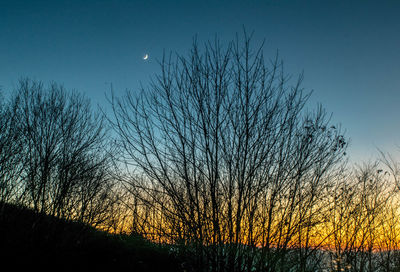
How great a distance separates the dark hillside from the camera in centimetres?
672

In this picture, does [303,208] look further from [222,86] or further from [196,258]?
[222,86]

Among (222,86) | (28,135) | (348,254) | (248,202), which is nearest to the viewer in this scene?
(248,202)

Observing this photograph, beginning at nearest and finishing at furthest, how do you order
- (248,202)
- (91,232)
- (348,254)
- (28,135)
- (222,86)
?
(248,202), (222,86), (28,135), (348,254), (91,232)

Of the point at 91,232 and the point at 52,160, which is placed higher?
the point at 52,160

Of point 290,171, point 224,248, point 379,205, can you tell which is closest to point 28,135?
point 224,248

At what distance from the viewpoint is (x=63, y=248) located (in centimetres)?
825

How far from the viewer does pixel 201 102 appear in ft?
10.4

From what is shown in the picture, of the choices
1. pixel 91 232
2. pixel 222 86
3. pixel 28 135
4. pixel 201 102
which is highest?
pixel 28 135

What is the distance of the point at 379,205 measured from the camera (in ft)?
24.8

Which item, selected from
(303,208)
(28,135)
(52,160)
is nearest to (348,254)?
(303,208)

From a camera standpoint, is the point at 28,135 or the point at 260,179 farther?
the point at 28,135

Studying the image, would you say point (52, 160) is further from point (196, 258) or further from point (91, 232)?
point (196, 258)

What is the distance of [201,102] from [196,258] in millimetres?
2201

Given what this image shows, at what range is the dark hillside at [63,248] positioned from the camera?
6719mm
